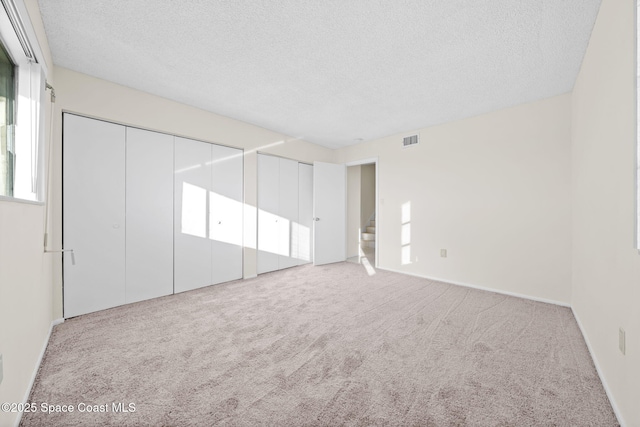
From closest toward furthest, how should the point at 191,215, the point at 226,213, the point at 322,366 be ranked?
the point at 322,366
the point at 191,215
the point at 226,213

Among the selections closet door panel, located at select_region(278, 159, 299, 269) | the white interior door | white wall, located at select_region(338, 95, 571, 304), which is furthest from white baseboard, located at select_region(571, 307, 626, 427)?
closet door panel, located at select_region(278, 159, 299, 269)

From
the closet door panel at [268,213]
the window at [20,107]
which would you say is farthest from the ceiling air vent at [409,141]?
the window at [20,107]

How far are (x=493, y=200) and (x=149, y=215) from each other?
14.9 feet

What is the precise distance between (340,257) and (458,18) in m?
4.36

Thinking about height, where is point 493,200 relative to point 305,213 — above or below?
above

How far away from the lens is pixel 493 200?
3391 millimetres

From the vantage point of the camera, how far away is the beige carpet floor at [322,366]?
4.35ft

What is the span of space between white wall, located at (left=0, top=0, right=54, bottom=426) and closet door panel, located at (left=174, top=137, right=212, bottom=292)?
52.0 inches

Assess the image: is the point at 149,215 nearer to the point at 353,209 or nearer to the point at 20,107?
the point at 20,107

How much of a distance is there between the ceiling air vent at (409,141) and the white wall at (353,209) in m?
1.79

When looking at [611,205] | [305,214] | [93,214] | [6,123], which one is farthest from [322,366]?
[305,214]

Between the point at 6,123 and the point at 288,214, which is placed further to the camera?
the point at 288,214

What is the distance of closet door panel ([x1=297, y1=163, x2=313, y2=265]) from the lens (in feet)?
15.9

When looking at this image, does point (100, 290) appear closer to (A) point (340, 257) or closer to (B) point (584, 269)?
(A) point (340, 257)
